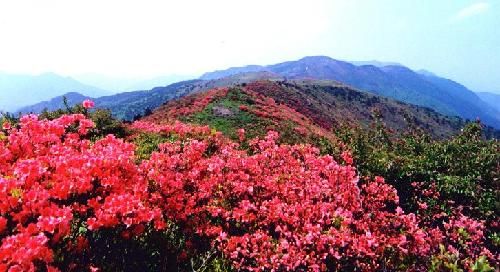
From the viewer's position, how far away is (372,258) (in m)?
9.80

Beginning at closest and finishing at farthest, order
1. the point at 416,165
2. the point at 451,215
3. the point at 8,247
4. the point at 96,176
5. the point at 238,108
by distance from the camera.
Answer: the point at 8,247
the point at 96,176
the point at 451,215
the point at 416,165
the point at 238,108

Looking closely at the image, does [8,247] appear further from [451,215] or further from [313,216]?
[451,215]

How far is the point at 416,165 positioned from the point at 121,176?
43.7 feet

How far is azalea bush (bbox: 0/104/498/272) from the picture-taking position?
727 cm

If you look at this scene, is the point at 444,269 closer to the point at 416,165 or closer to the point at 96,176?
the point at 96,176

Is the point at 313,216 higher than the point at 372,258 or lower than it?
higher

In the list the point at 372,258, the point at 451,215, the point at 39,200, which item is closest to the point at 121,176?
the point at 39,200

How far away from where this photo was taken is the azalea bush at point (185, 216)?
286 inches

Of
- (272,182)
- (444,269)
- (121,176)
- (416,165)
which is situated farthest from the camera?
(416,165)

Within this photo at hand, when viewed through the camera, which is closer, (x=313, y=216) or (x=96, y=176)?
(x=96, y=176)

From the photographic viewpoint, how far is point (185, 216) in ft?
31.7

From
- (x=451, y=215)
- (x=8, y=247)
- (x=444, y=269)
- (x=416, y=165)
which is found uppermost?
(x=8, y=247)

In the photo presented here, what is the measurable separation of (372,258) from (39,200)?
22.0 ft

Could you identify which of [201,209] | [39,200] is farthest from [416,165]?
[39,200]
